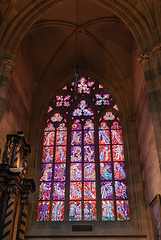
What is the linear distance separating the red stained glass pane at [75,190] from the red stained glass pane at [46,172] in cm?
111

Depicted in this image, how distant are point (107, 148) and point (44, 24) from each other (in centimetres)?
640

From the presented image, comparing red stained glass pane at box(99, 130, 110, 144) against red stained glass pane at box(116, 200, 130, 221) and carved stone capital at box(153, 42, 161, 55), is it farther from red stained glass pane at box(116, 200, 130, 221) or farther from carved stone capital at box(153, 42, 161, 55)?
carved stone capital at box(153, 42, 161, 55)

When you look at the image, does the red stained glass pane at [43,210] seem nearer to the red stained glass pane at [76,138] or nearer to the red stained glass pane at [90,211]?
the red stained glass pane at [90,211]

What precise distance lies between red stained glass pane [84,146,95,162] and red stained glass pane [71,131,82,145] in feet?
1.55

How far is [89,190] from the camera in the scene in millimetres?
11273

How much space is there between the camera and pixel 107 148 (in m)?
12.4

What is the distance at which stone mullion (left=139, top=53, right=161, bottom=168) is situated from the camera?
314 inches

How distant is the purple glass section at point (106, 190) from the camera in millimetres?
11109

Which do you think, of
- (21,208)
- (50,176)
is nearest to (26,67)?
(50,176)

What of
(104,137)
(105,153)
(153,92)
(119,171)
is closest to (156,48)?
(153,92)

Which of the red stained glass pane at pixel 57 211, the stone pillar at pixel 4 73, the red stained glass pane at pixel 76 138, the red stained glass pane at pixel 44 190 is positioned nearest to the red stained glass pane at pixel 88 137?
the red stained glass pane at pixel 76 138

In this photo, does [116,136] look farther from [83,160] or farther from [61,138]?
[61,138]

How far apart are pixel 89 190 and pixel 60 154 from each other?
7.18 ft

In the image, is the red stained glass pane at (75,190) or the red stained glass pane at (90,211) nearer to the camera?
the red stained glass pane at (90,211)
